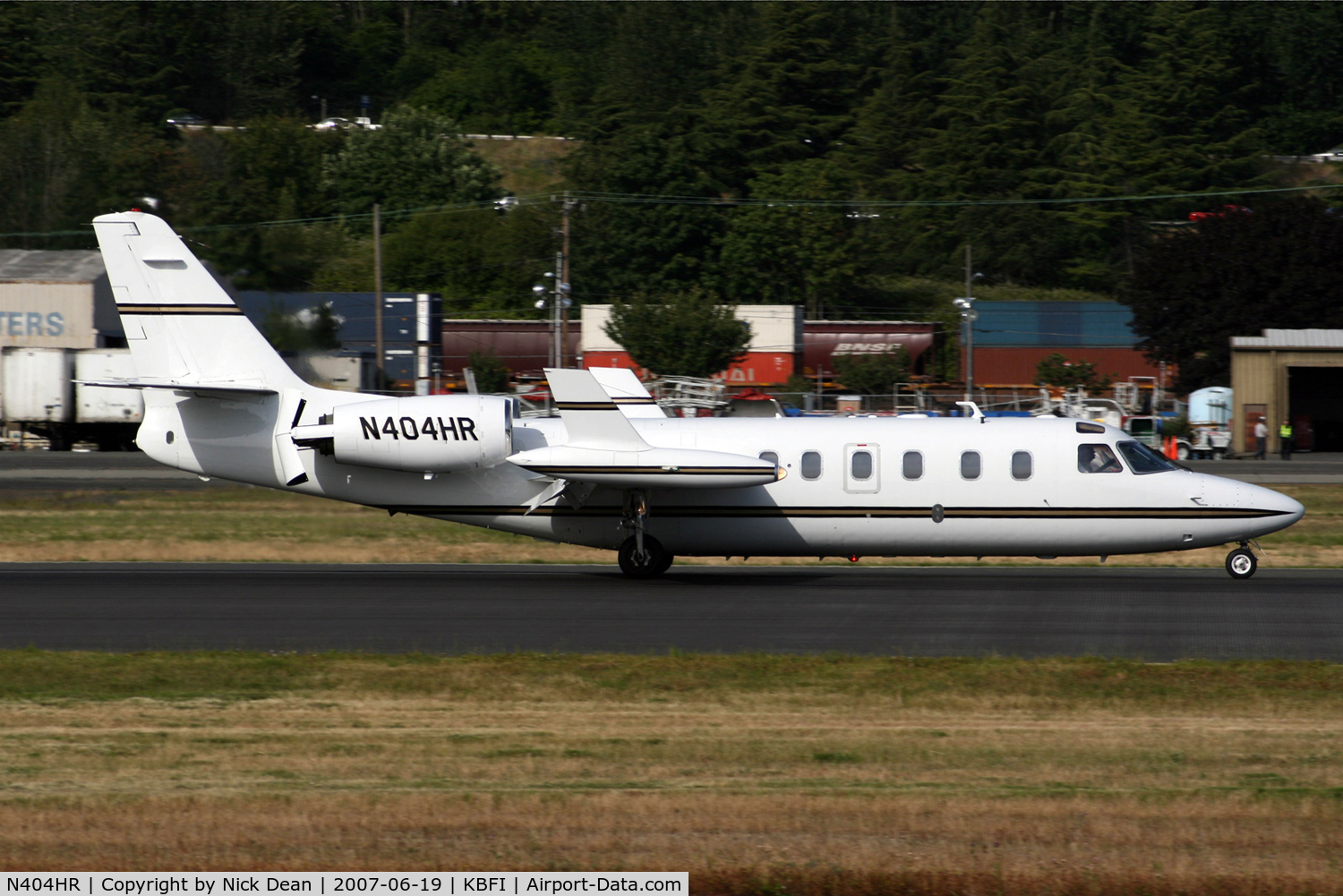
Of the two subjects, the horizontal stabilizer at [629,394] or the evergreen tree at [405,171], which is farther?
the evergreen tree at [405,171]

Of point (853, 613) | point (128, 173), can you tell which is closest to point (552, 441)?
point (853, 613)

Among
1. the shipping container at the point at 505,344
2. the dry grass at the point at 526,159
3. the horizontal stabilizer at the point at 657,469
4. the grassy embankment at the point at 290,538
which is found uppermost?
the dry grass at the point at 526,159

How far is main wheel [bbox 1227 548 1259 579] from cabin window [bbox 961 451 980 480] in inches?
163

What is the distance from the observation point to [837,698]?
13.5 metres

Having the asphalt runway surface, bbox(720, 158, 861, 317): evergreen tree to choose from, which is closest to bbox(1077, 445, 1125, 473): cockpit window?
the asphalt runway surface

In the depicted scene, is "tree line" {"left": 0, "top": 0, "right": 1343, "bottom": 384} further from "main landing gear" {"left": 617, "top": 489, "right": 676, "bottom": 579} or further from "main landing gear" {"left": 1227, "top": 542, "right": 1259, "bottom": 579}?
"main landing gear" {"left": 617, "top": 489, "right": 676, "bottom": 579}

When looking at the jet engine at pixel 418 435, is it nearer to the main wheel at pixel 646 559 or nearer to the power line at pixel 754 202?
the main wheel at pixel 646 559

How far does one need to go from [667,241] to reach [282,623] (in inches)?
3016

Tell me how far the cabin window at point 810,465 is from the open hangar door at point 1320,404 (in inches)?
1866

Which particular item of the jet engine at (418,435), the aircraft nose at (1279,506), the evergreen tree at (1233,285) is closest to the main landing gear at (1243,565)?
the aircraft nose at (1279,506)

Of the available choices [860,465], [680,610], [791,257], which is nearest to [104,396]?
[860,465]

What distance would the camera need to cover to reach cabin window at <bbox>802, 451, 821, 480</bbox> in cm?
2208

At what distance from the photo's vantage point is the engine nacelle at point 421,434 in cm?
2175

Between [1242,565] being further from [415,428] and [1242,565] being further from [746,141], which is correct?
[746,141]
